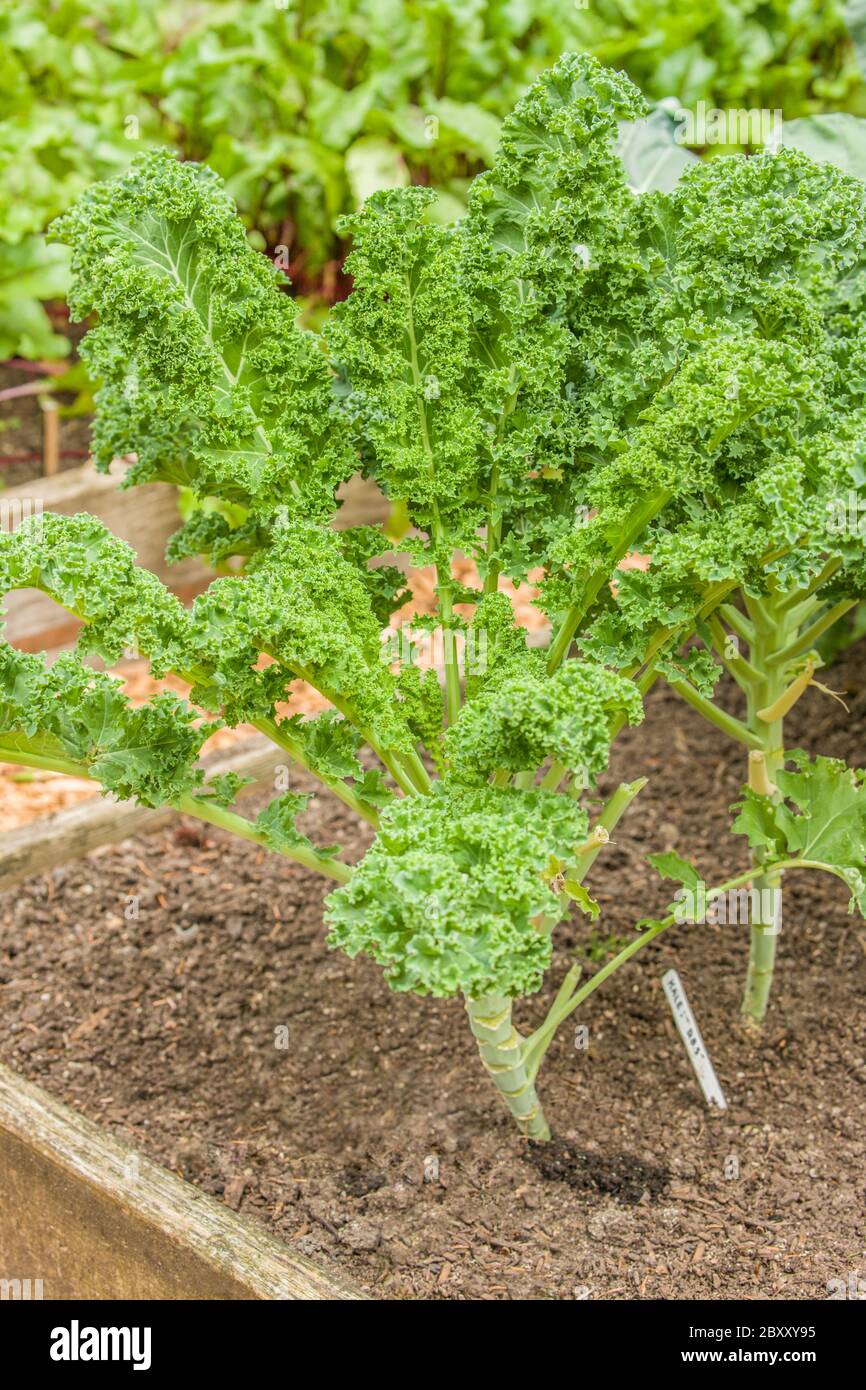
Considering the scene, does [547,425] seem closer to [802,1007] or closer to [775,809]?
[775,809]

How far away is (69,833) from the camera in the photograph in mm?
3336

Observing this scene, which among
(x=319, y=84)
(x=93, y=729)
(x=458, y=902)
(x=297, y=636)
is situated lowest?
(x=458, y=902)

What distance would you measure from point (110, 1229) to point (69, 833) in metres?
1.19

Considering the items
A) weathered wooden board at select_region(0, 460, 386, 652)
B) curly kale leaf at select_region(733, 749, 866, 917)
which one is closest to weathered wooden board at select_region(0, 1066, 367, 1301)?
curly kale leaf at select_region(733, 749, 866, 917)

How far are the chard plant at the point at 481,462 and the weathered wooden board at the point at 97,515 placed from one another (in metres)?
1.96

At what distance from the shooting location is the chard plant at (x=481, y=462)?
1.93 metres

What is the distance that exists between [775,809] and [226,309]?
1061 millimetres

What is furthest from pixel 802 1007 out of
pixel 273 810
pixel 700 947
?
pixel 273 810

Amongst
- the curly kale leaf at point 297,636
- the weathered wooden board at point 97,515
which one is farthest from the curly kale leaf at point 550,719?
the weathered wooden board at point 97,515

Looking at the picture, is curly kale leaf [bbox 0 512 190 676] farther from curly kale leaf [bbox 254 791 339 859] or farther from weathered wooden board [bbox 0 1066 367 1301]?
weathered wooden board [bbox 0 1066 367 1301]

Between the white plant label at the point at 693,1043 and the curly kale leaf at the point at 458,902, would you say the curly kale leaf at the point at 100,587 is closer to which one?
the curly kale leaf at the point at 458,902

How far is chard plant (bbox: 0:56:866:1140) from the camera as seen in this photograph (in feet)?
6.34

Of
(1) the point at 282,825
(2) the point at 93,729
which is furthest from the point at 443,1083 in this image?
(2) the point at 93,729

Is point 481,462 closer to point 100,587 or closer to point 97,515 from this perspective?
point 100,587
